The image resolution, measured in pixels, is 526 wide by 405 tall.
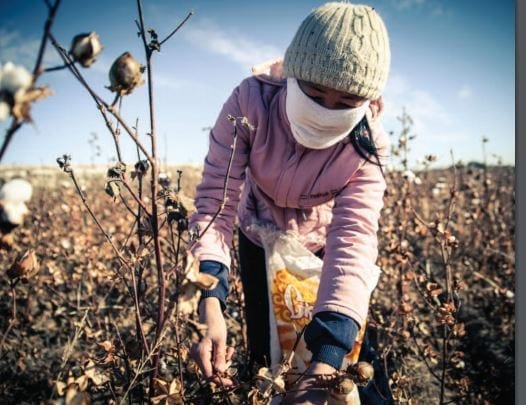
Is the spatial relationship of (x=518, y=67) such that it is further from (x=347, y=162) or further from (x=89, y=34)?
(x=89, y=34)

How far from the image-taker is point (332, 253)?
1071 mm

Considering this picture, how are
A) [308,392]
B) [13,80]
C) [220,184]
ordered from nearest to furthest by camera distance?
[13,80] → [308,392] → [220,184]

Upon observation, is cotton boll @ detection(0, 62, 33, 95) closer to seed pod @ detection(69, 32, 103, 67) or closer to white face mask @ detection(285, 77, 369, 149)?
seed pod @ detection(69, 32, 103, 67)

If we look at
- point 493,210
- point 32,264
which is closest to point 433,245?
point 493,210

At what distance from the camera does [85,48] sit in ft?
1.42

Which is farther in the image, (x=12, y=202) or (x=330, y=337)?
(x=330, y=337)

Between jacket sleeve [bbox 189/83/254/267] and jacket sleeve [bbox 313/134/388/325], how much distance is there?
0.28 metres

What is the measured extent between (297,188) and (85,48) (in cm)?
84

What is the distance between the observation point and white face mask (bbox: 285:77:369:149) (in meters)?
1.06

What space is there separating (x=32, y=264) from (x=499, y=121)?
67.0 inches

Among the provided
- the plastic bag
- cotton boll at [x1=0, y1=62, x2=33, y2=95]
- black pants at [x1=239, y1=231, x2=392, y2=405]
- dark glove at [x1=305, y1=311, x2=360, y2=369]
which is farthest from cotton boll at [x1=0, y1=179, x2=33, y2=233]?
black pants at [x1=239, y1=231, x2=392, y2=405]

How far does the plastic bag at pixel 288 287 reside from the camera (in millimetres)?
1213

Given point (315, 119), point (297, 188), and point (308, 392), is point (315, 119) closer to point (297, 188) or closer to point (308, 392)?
point (297, 188)

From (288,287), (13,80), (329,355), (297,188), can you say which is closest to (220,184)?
(297,188)
